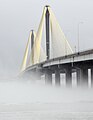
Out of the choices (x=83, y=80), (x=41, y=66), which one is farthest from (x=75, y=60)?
(x=41, y=66)

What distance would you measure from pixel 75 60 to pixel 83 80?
4.82 meters

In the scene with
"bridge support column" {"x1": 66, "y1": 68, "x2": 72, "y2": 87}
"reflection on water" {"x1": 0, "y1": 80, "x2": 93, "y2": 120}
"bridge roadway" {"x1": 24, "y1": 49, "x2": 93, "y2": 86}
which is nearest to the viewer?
"reflection on water" {"x1": 0, "y1": 80, "x2": 93, "y2": 120}

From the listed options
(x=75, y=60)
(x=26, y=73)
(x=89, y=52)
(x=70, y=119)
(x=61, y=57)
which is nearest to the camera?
(x=70, y=119)

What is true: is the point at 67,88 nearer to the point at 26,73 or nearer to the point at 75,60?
the point at 75,60

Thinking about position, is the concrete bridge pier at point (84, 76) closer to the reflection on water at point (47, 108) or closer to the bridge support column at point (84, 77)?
the bridge support column at point (84, 77)

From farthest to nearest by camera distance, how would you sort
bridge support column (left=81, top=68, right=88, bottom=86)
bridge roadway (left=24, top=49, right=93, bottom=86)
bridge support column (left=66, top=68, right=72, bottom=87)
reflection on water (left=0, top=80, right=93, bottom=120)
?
bridge support column (left=66, top=68, right=72, bottom=87) < bridge support column (left=81, top=68, right=88, bottom=86) < bridge roadway (left=24, top=49, right=93, bottom=86) < reflection on water (left=0, top=80, right=93, bottom=120)

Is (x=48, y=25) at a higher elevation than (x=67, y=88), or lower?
higher

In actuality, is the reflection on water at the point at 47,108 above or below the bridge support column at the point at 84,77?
below

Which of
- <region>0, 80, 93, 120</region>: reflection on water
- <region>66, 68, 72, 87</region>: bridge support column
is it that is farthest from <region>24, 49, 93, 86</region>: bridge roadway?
<region>0, 80, 93, 120</region>: reflection on water

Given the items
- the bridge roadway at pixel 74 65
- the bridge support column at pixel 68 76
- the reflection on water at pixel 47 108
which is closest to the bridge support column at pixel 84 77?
the bridge roadway at pixel 74 65

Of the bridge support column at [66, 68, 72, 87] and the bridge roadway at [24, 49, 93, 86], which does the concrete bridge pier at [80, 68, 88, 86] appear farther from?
the bridge support column at [66, 68, 72, 87]

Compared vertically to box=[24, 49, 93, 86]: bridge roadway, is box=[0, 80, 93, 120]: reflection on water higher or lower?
lower

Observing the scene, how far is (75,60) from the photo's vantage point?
241 ft

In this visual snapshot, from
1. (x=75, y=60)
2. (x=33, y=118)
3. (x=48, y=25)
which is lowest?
(x=33, y=118)
